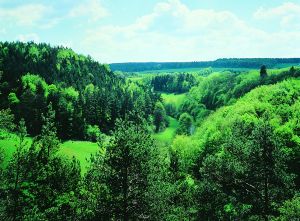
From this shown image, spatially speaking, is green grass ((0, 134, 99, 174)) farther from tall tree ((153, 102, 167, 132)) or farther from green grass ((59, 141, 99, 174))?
tall tree ((153, 102, 167, 132))

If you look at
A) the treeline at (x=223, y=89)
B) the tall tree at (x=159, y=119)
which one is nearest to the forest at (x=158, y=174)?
the treeline at (x=223, y=89)

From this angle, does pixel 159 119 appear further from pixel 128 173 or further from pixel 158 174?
pixel 128 173

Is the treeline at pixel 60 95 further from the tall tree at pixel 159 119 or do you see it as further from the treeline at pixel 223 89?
the treeline at pixel 223 89

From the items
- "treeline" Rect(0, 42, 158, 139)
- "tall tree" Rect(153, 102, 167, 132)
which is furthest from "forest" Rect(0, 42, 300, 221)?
"tall tree" Rect(153, 102, 167, 132)

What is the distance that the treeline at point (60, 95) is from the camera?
118000mm

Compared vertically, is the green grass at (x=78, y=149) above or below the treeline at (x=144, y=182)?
below

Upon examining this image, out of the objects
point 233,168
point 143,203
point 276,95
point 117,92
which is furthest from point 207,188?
point 117,92

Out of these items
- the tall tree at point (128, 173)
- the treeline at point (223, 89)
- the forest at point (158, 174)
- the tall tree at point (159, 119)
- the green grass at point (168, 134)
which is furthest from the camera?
the tall tree at point (159, 119)

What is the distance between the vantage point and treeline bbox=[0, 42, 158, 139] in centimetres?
11800

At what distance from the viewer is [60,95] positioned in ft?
430

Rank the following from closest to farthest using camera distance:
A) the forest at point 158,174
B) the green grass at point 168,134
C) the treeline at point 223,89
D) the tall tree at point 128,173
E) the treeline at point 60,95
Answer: the tall tree at point 128,173 < the forest at point 158,174 < the treeline at point 60,95 < the treeline at point 223,89 < the green grass at point 168,134

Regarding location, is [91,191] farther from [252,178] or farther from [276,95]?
[276,95]

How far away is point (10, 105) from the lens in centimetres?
11981

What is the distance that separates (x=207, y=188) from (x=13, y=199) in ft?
66.1
